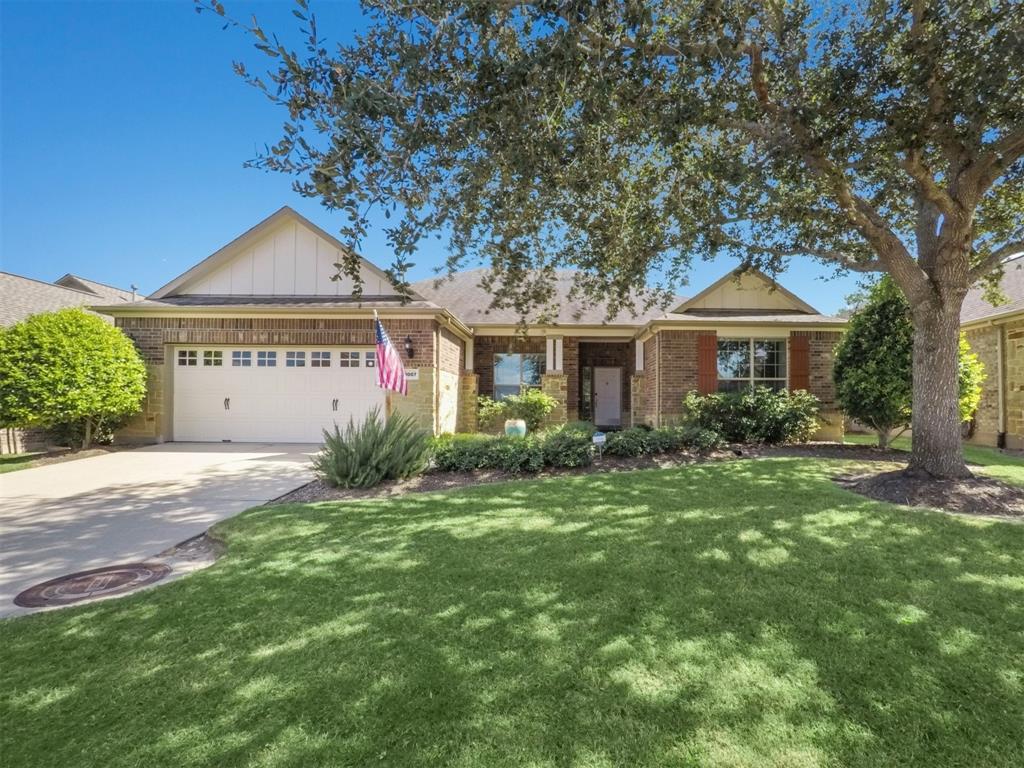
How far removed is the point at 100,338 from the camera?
10.5 metres

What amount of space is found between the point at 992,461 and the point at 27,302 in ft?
76.2

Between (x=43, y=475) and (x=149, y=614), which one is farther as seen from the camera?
(x=43, y=475)

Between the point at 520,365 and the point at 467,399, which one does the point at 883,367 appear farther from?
the point at 467,399

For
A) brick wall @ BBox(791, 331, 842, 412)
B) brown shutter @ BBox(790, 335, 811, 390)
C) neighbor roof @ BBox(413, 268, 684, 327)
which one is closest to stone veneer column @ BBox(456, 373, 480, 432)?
neighbor roof @ BBox(413, 268, 684, 327)

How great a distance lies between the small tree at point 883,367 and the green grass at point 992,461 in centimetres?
91

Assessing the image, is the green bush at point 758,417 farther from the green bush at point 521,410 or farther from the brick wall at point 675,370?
the green bush at point 521,410

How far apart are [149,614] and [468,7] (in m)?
4.75

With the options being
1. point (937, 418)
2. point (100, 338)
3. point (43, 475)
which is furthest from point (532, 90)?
point (100, 338)

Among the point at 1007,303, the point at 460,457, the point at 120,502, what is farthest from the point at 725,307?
the point at 120,502

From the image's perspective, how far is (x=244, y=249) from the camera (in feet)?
41.2

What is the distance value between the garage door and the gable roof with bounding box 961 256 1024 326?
14.5m

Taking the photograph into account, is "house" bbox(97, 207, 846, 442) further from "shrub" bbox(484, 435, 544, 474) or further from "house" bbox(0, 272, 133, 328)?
"shrub" bbox(484, 435, 544, 474)

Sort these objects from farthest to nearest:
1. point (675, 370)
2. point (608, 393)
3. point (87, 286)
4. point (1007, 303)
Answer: point (87, 286)
point (608, 393)
point (675, 370)
point (1007, 303)

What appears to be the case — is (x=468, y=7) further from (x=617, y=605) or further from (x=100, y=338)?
(x=100, y=338)
